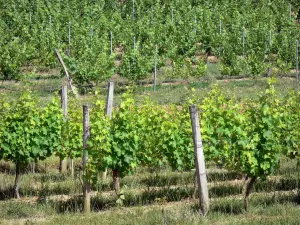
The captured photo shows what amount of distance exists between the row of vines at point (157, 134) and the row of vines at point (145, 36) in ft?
36.7

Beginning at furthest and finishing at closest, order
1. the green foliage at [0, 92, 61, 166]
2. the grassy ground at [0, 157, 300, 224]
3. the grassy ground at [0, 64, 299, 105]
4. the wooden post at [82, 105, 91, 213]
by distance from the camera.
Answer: the grassy ground at [0, 64, 299, 105], the green foliage at [0, 92, 61, 166], the wooden post at [82, 105, 91, 213], the grassy ground at [0, 157, 300, 224]

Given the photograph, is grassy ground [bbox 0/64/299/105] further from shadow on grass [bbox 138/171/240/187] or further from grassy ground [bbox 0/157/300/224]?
grassy ground [bbox 0/157/300/224]

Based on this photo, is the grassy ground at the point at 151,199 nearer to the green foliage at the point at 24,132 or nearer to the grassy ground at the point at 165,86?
the green foliage at the point at 24,132

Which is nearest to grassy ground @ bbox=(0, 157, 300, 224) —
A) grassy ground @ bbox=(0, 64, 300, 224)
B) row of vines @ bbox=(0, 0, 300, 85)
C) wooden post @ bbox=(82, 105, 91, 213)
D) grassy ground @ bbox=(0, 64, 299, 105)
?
grassy ground @ bbox=(0, 64, 300, 224)

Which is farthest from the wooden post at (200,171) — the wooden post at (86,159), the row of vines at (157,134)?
the wooden post at (86,159)

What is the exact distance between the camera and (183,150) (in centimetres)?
1175

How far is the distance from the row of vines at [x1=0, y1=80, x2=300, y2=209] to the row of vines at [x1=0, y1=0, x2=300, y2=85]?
36.7 ft

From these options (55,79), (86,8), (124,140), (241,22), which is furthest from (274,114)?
(86,8)

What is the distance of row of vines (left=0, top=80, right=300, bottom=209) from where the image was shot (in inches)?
404

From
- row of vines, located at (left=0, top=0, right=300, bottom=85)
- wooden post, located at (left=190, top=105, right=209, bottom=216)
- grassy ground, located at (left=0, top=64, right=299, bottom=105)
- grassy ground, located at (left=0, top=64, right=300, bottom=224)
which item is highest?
row of vines, located at (left=0, top=0, right=300, bottom=85)

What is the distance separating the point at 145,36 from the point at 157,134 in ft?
66.0

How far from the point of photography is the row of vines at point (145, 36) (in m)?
27.3

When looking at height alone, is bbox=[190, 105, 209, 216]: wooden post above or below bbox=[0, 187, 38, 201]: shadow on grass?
above

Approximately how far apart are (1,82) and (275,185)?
1957cm
